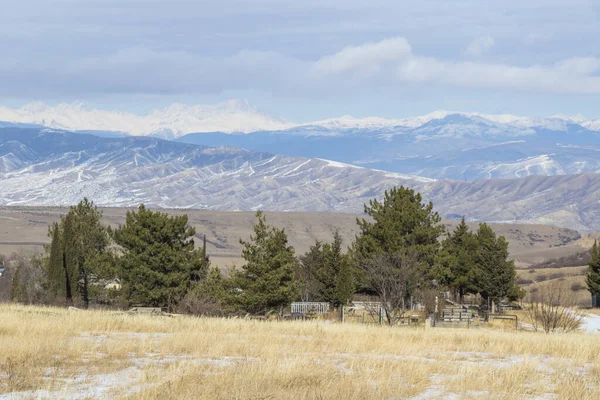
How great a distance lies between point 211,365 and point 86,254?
41.8 meters

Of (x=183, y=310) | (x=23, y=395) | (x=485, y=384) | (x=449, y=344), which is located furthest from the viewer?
(x=183, y=310)

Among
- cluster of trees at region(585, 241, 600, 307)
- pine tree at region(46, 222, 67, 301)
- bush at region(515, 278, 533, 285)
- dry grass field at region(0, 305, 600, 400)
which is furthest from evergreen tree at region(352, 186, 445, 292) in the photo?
bush at region(515, 278, 533, 285)

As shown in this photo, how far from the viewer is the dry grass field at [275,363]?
11336mm

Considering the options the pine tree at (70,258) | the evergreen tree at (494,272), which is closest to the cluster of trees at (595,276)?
the evergreen tree at (494,272)

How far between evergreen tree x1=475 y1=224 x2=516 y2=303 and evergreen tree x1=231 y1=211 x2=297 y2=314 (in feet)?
64.5

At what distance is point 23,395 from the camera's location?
10664mm

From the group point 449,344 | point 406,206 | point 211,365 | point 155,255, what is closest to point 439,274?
point 406,206

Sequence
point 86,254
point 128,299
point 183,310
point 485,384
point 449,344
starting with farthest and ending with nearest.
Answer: point 86,254
point 128,299
point 183,310
point 449,344
point 485,384

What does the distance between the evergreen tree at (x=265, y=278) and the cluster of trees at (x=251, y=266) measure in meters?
0.06

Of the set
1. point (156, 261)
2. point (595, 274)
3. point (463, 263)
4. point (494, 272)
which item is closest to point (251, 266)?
point (156, 261)

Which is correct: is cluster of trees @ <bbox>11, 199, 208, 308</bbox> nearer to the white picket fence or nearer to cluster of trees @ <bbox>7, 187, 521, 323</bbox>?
cluster of trees @ <bbox>7, 187, 521, 323</bbox>

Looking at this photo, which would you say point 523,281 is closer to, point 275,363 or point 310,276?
point 310,276

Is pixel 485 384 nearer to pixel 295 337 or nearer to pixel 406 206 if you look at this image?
pixel 295 337

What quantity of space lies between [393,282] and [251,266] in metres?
10.4
